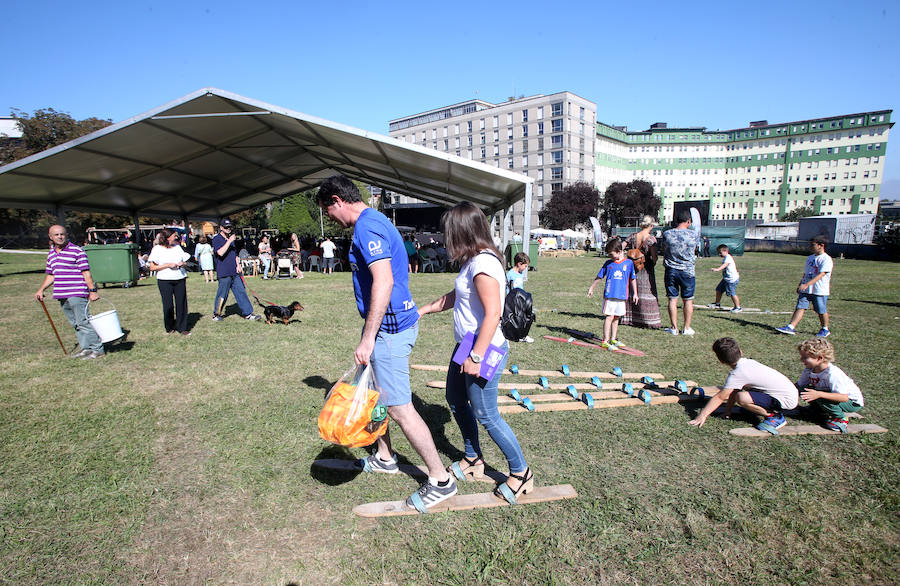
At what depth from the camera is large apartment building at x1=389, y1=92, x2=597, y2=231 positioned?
72500 millimetres

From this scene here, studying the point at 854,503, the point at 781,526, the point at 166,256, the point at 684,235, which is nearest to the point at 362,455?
the point at 781,526

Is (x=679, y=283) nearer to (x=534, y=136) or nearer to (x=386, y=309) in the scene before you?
(x=386, y=309)

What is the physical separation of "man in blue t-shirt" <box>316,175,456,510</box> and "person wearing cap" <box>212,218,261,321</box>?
5.82 meters

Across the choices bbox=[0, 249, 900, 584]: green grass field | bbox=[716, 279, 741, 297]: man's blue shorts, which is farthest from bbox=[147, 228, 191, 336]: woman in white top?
bbox=[716, 279, 741, 297]: man's blue shorts

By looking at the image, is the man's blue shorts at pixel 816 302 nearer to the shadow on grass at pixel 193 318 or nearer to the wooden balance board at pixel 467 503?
the wooden balance board at pixel 467 503

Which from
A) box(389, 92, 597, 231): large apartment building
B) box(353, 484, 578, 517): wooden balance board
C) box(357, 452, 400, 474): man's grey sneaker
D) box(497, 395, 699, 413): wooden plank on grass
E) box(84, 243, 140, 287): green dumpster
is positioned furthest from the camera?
box(389, 92, 597, 231): large apartment building

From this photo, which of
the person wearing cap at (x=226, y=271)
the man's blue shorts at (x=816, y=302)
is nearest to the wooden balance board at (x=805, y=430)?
the man's blue shorts at (x=816, y=302)

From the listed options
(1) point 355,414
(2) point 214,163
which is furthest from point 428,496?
(2) point 214,163

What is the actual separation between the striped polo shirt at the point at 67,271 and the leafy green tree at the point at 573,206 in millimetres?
55188

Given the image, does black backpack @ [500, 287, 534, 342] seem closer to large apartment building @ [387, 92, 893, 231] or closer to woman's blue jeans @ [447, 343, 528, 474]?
woman's blue jeans @ [447, 343, 528, 474]

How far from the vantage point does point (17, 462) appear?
134 inches

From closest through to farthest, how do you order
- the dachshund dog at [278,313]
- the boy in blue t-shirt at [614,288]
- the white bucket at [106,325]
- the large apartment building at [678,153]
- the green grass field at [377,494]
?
1. the green grass field at [377,494]
2. the white bucket at [106,325]
3. the boy in blue t-shirt at [614,288]
4. the dachshund dog at [278,313]
5. the large apartment building at [678,153]

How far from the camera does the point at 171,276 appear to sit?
719 centimetres

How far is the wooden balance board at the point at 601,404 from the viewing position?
14.3ft
